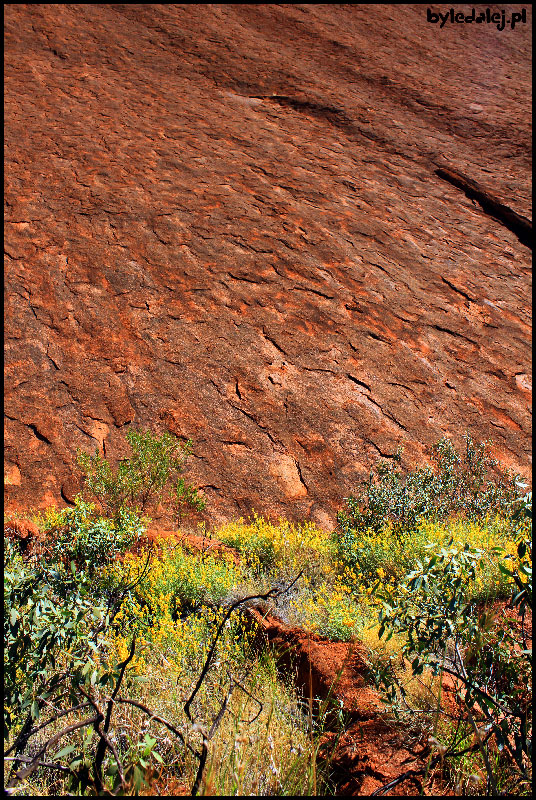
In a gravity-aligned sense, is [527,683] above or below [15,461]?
above

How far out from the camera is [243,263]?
6305 mm

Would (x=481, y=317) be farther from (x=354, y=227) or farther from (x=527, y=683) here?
(x=527, y=683)

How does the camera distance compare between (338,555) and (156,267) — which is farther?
(156,267)

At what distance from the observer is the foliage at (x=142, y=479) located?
4.24 m

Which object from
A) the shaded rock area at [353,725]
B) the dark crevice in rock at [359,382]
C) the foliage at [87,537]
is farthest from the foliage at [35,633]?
the dark crevice in rock at [359,382]

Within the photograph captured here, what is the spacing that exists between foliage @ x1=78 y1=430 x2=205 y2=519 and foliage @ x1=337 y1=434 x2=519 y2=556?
1.26 m

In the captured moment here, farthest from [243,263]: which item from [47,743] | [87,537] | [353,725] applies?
[47,743]

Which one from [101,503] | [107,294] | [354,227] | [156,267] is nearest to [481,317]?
[354,227]

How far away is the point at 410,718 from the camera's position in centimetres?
212

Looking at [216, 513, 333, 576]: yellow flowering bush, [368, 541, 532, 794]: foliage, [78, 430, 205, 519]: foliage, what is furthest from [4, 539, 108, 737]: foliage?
[78, 430, 205, 519]: foliage

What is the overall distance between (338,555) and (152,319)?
110 inches

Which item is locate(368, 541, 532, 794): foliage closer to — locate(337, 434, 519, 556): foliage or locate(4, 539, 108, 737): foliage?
locate(4, 539, 108, 737): foliage

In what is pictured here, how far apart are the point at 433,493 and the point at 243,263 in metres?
3.12

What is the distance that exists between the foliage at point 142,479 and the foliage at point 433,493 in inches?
49.8
